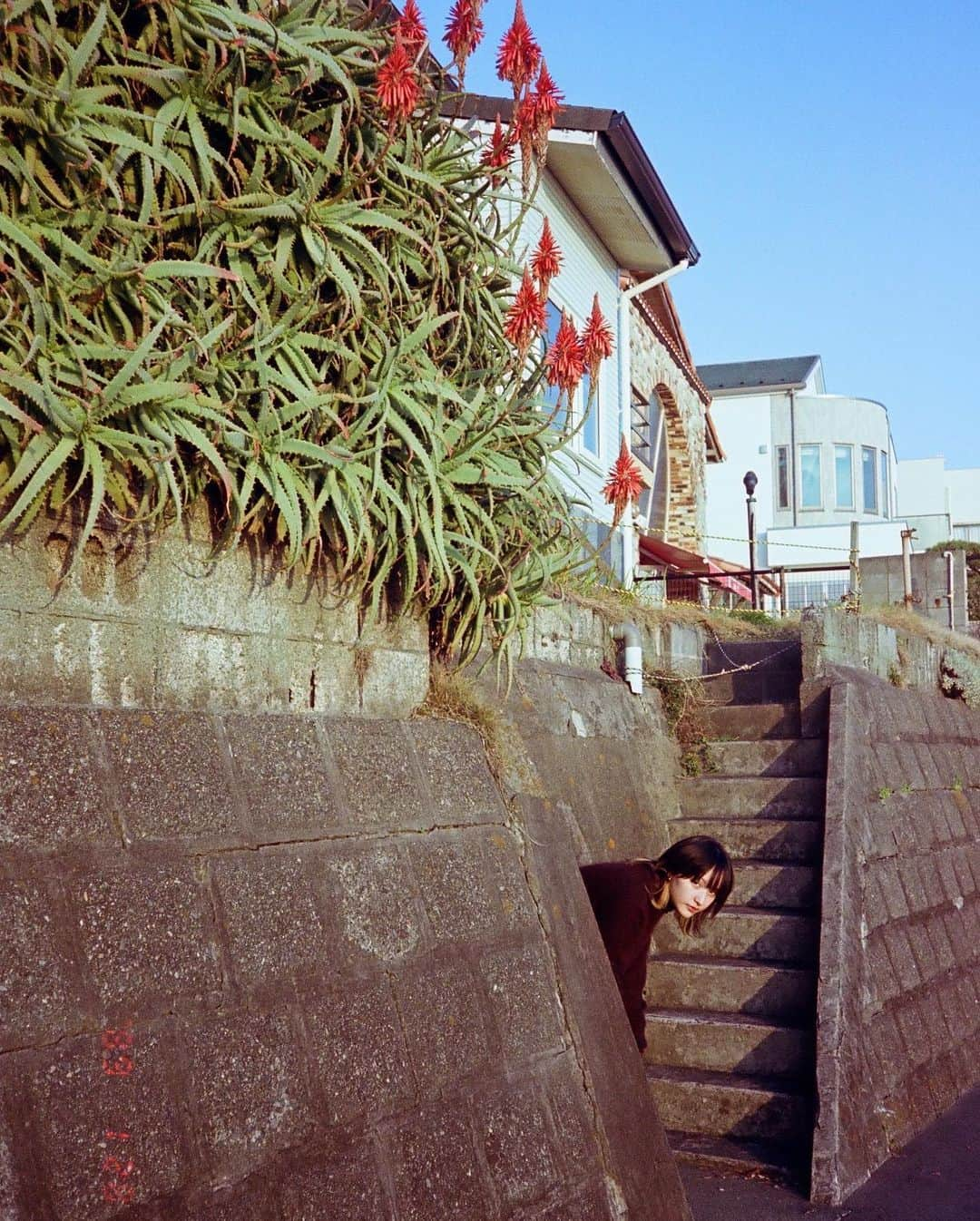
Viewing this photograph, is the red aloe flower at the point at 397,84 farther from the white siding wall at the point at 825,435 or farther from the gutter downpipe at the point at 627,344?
the white siding wall at the point at 825,435

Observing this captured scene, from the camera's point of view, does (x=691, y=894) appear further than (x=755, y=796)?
No

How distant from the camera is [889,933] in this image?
24.1 ft

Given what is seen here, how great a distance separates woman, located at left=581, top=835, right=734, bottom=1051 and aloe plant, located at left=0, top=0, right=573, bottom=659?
1.17 meters

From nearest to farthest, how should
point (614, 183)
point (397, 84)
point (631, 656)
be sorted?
point (397, 84) < point (631, 656) < point (614, 183)

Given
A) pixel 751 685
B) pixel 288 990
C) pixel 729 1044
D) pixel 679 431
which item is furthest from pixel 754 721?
pixel 679 431

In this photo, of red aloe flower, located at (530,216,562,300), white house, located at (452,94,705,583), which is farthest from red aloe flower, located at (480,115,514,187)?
white house, located at (452,94,705,583)

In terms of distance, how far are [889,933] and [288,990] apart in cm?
514

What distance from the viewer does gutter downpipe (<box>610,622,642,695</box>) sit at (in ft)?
27.3

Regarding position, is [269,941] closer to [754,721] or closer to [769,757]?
[769,757]

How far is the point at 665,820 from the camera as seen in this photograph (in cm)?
801

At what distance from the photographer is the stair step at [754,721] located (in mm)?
8727

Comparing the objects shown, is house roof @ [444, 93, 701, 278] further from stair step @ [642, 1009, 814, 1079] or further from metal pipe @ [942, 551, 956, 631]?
stair step @ [642, 1009, 814, 1079]

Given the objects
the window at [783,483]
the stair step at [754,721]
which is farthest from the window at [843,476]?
the stair step at [754,721]

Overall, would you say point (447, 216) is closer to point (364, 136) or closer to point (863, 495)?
point (364, 136)
